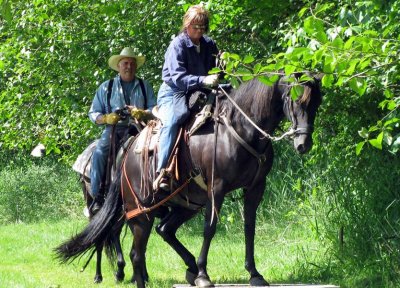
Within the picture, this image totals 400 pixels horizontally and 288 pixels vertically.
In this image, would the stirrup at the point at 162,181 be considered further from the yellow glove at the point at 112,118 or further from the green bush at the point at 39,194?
the green bush at the point at 39,194

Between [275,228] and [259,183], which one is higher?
[259,183]

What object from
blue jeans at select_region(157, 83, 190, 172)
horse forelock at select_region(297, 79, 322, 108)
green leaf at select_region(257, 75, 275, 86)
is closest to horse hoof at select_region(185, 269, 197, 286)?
blue jeans at select_region(157, 83, 190, 172)

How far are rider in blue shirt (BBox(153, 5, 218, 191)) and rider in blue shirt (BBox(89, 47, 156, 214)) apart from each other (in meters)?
1.41

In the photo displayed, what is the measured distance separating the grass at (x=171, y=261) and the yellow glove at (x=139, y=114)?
1.73m

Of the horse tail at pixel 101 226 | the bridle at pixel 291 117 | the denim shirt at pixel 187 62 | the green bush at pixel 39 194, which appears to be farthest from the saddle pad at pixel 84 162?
the green bush at pixel 39 194

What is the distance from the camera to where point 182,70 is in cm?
883

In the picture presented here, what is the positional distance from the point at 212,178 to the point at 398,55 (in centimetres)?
266

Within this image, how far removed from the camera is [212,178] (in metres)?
8.63

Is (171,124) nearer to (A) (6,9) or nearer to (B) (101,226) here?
(B) (101,226)

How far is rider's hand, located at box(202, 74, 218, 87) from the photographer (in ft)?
27.8

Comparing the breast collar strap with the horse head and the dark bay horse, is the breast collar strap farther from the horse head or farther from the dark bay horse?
the horse head

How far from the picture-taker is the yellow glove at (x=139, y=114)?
9.96 metres

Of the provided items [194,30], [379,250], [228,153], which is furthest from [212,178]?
[379,250]

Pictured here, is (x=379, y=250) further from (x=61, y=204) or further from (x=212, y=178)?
(x=61, y=204)
